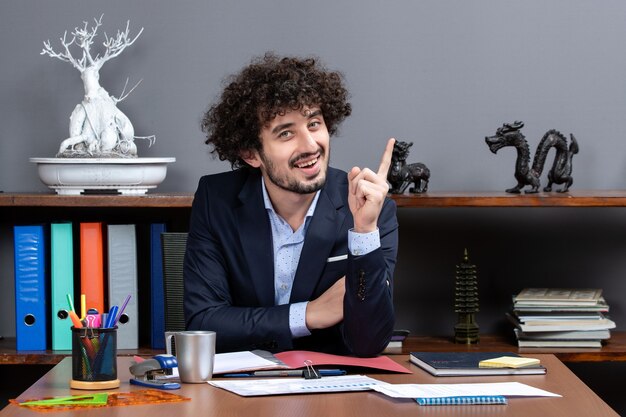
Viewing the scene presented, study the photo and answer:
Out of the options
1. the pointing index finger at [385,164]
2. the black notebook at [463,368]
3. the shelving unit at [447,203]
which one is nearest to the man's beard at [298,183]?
the pointing index finger at [385,164]

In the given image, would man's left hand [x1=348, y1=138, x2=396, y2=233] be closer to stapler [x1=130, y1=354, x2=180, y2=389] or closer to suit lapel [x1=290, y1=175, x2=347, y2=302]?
suit lapel [x1=290, y1=175, x2=347, y2=302]

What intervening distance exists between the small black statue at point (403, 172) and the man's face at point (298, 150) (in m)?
0.56

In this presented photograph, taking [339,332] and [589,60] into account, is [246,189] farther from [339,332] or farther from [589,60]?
[589,60]

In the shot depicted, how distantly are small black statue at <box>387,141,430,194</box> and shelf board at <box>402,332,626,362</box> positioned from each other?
0.48 metres

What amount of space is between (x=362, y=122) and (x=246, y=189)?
0.80 m

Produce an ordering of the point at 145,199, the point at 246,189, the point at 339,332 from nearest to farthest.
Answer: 1. the point at 339,332
2. the point at 246,189
3. the point at 145,199

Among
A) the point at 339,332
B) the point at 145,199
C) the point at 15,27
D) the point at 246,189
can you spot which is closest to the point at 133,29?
the point at 15,27

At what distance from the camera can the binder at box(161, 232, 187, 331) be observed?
2809mm

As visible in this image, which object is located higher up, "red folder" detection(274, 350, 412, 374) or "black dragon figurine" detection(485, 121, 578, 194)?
"black dragon figurine" detection(485, 121, 578, 194)

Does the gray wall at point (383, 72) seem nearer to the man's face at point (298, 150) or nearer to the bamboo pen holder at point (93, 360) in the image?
the man's face at point (298, 150)

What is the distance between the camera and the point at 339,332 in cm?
228

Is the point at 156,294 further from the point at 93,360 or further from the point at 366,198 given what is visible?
the point at 93,360

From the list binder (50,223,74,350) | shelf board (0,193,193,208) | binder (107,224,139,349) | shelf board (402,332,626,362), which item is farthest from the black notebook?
binder (50,223,74,350)

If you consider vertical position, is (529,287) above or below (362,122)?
below
